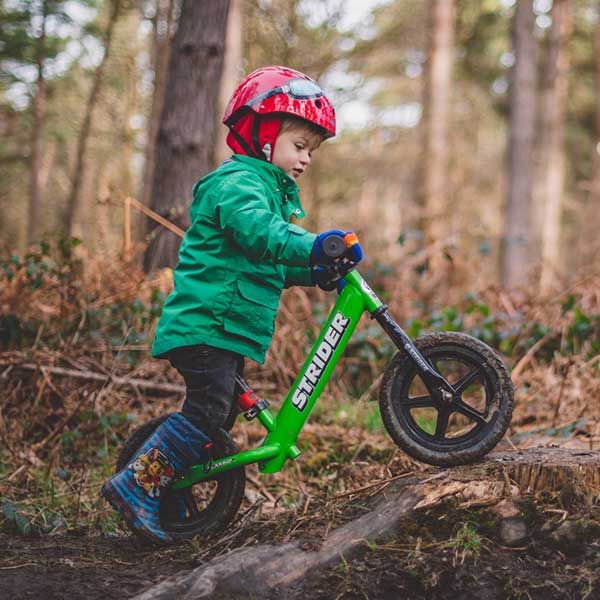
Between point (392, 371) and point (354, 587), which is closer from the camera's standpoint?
point (354, 587)

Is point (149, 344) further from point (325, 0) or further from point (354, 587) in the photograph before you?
point (325, 0)

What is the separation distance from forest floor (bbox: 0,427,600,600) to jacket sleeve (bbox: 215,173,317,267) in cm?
96

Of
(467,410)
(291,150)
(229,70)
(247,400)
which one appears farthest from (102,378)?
(229,70)

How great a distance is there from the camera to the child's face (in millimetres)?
2926

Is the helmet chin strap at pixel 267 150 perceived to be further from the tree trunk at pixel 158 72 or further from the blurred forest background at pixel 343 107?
the tree trunk at pixel 158 72

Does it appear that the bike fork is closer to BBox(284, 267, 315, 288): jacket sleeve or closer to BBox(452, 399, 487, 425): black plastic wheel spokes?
BBox(452, 399, 487, 425): black plastic wheel spokes

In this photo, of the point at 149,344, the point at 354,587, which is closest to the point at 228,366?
the point at 354,587

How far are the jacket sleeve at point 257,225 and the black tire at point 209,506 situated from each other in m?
0.84

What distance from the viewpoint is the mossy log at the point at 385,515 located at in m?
2.47

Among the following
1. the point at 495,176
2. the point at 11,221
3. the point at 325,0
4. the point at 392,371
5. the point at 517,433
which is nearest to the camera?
the point at 392,371

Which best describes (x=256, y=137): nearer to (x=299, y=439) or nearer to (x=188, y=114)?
(x=299, y=439)

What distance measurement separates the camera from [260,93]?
289 cm

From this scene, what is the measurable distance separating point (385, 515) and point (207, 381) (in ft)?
2.65

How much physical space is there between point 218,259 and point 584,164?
2091 centimetres
